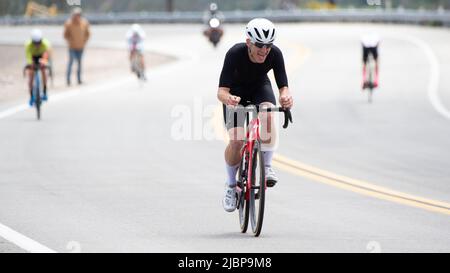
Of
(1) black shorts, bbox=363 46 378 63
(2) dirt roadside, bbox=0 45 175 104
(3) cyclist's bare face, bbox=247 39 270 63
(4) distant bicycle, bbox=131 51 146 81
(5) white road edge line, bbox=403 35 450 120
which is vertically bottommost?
(2) dirt roadside, bbox=0 45 175 104

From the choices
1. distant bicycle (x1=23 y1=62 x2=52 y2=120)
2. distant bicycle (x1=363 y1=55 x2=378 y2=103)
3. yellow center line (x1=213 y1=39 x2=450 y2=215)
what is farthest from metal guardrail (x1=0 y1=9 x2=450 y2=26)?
yellow center line (x1=213 y1=39 x2=450 y2=215)

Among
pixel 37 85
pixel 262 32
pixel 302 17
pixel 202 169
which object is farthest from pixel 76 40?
pixel 302 17

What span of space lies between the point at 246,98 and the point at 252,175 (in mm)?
710

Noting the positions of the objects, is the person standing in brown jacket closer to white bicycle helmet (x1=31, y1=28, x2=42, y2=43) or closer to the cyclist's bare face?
white bicycle helmet (x1=31, y1=28, x2=42, y2=43)

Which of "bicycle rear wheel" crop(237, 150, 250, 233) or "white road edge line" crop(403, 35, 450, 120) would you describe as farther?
"white road edge line" crop(403, 35, 450, 120)

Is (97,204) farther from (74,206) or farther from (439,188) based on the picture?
(439,188)

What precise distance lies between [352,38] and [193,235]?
42.2 meters

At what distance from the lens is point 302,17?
71250mm

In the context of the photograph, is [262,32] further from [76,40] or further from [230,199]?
[76,40]

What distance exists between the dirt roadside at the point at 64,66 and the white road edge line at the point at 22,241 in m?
20.9

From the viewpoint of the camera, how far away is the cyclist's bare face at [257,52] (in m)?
10.0

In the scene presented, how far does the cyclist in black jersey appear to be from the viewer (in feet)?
32.5

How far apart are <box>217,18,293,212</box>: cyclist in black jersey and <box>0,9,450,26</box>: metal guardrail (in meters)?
49.1
